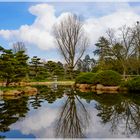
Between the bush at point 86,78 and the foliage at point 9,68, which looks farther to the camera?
the bush at point 86,78

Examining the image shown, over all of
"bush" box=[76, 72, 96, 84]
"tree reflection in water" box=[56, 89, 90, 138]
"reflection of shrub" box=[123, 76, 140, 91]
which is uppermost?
"bush" box=[76, 72, 96, 84]

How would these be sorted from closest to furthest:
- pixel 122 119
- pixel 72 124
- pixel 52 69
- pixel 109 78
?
pixel 72 124 → pixel 122 119 → pixel 109 78 → pixel 52 69

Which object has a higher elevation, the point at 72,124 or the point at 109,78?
the point at 109,78

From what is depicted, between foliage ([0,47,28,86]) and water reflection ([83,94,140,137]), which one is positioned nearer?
water reflection ([83,94,140,137])

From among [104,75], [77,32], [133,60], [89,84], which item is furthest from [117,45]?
[104,75]

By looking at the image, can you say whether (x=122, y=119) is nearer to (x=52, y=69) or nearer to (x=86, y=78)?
(x=86, y=78)

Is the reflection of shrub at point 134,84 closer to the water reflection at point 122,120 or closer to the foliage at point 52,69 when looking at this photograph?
the water reflection at point 122,120

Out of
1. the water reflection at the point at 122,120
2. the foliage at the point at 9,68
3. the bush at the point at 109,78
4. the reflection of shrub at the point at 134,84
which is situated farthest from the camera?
the bush at the point at 109,78

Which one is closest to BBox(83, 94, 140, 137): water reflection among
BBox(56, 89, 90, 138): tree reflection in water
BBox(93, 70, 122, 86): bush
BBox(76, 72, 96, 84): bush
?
BBox(56, 89, 90, 138): tree reflection in water

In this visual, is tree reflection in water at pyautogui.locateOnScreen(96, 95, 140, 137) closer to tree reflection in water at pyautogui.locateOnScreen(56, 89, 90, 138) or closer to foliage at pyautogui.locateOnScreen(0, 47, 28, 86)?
tree reflection in water at pyautogui.locateOnScreen(56, 89, 90, 138)

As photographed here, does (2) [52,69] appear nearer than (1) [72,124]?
No

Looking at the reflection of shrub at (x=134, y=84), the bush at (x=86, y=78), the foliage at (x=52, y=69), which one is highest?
the foliage at (x=52, y=69)

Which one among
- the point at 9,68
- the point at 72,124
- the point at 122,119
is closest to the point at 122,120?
the point at 122,119

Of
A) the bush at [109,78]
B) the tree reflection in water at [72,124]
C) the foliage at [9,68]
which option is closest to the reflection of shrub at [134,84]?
the bush at [109,78]
